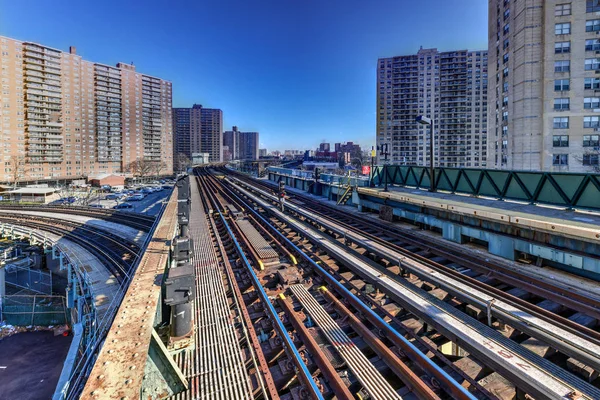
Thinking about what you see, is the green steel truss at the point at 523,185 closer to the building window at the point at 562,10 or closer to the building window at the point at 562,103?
the building window at the point at 562,103

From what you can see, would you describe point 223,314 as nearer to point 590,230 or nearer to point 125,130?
point 590,230

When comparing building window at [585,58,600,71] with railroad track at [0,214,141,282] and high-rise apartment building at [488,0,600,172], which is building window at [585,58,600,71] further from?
railroad track at [0,214,141,282]

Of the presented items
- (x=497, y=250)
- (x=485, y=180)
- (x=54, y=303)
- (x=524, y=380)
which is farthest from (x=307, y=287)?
(x=54, y=303)

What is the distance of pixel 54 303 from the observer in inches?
984

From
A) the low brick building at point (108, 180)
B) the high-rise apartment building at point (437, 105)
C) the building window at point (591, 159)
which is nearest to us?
the building window at point (591, 159)

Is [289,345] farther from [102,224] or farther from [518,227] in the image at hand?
[102,224]

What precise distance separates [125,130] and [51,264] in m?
83.9

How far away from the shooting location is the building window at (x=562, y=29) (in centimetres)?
3275

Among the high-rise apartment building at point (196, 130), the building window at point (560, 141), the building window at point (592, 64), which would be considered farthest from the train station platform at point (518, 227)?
the high-rise apartment building at point (196, 130)

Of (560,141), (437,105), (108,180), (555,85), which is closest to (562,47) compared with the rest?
(555,85)

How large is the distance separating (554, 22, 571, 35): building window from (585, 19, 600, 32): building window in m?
1.50

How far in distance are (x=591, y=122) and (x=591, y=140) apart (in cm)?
199

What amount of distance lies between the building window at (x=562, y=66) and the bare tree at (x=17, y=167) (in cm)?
10030

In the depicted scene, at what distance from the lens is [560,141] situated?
33.6 m
